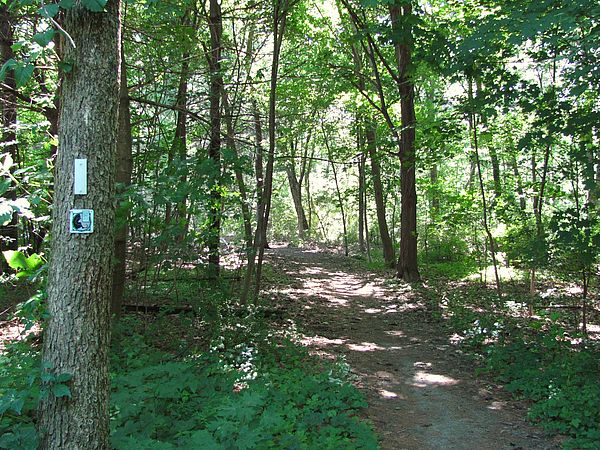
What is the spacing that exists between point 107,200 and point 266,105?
35.0ft

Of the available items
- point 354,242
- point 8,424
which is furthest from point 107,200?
point 354,242

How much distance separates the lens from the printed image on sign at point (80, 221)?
2768 millimetres

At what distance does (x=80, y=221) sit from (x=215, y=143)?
559cm

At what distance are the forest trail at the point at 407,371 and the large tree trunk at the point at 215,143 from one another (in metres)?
2.19

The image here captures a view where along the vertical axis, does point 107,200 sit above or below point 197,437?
above

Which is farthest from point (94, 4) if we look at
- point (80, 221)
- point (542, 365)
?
point (542, 365)

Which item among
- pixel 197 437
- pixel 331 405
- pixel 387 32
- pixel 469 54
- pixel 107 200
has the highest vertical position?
pixel 387 32

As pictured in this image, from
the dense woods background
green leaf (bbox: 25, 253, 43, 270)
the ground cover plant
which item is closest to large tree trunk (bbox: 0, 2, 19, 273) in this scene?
the dense woods background

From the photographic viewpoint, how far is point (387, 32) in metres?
7.11

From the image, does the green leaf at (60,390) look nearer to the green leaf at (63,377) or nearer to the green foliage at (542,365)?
the green leaf at (63,377)

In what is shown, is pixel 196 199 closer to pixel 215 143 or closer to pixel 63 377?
pixel 63 377

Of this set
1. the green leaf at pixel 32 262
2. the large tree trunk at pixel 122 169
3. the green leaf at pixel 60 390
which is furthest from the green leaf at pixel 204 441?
the large tree trunk at pixel 122 169

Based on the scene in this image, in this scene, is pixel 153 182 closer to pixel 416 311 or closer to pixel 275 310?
pixel 275 310

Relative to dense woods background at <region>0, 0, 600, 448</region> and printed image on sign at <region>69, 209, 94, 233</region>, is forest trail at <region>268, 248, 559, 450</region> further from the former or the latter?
printed image on sign at <region>69, 209, 94, 233</region>
